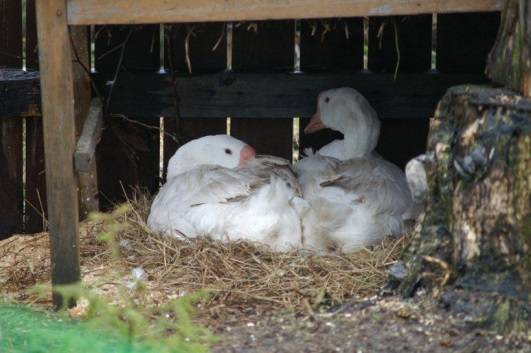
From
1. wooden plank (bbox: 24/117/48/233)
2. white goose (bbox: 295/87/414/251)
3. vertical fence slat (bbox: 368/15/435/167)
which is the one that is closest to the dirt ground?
white goose (bbox: 295/87/414/251)

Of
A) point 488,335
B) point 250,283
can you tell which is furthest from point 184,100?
point 488,335

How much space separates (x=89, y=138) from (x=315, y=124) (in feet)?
5.68

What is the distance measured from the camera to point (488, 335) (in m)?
3.91

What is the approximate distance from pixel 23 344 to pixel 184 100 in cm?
334

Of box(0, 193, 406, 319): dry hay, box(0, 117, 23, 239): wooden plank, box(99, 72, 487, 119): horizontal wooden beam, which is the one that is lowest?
box(0, 193, 406, 319): dry hay

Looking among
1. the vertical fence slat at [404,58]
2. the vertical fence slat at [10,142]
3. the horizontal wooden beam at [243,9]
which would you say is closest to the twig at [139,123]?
the vertical fence slat at [10,142]

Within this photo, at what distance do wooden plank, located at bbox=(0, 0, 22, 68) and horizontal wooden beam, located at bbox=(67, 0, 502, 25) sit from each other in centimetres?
197

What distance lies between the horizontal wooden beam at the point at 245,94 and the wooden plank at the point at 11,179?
0.69m

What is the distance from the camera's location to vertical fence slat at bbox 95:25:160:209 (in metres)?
6.82

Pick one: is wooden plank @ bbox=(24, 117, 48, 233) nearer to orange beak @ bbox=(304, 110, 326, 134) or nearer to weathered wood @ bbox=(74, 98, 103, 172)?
weathered wood @ bbox=(74, 98, 103, 172)

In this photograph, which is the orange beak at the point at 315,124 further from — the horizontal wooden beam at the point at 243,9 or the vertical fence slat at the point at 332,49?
the horizontal wooden beam at the point at 243,9

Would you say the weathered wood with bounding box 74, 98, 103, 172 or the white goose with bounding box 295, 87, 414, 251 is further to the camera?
the white goose with bounding box 295, 87, 414, 251

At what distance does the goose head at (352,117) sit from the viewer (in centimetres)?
639

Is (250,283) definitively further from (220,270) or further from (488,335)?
(488,335)
